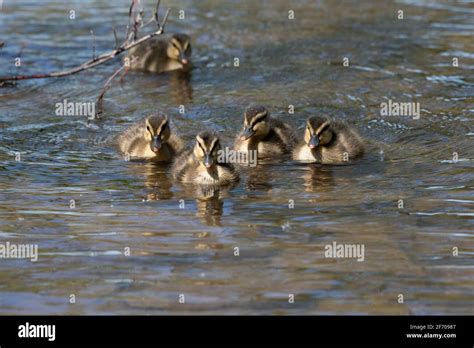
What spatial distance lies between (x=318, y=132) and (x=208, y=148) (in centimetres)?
105

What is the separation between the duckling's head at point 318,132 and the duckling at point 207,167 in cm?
77

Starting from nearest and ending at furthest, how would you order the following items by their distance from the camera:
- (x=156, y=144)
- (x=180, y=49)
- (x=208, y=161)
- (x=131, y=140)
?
(x=208, y=161), (x=156, y=144), (x=131, y=140), (x=180, y=49)

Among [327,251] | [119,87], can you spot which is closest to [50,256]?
[327,251]

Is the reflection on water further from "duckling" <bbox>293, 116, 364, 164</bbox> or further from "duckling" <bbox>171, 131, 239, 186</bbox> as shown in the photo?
"duckling" <bbox>171, 131, 239, 186</bbox>

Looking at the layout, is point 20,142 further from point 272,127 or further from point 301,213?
point 301,213

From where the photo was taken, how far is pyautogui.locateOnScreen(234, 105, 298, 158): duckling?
8.09m

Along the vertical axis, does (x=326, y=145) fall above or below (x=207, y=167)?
above

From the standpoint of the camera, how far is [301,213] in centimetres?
665

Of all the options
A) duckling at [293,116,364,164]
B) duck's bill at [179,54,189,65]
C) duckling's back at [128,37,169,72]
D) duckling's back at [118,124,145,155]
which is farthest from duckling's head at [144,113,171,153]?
duckling's back at [128,37,169,72]

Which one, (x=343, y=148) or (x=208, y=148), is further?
(x=343, y=148)

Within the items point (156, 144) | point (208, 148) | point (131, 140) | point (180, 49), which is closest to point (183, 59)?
point (180, 49)

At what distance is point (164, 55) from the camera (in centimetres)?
1152

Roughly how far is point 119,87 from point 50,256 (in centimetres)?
476

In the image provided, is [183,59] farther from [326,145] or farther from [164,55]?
[326,145]
